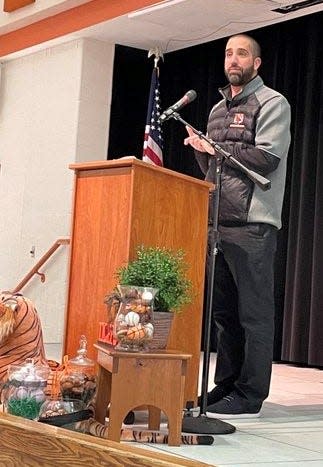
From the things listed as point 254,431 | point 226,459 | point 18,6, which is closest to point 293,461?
point 226,459

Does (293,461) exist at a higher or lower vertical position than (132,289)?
lower

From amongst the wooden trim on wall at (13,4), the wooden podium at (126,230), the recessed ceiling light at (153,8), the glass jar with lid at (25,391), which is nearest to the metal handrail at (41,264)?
the recessed ceiling light at (153,8)

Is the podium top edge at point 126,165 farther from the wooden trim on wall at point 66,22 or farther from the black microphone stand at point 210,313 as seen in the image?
the wooden trim on wall at point 66,22

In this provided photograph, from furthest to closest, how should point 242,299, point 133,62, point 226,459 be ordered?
1. point 133,62
2. point 242,299
3. point 226,459

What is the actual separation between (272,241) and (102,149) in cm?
390

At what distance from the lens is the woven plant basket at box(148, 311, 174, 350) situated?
9.87ft

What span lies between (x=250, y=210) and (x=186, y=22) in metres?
3.44

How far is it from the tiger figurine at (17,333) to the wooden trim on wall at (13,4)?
4763mm

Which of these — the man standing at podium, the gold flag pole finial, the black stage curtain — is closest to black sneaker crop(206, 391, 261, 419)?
the man standing at podium

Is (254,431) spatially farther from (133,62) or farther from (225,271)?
(133,62)

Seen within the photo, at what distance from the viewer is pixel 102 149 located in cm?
749

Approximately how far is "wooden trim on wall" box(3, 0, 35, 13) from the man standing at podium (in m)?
4.07

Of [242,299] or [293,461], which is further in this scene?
[242,299]

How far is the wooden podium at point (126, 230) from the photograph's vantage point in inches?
127
